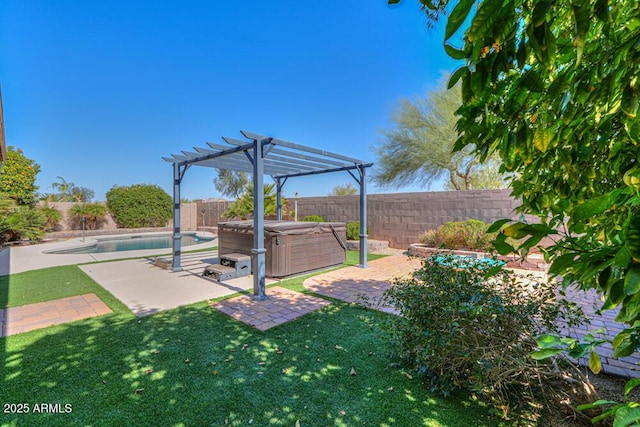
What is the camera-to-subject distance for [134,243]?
49.5ft

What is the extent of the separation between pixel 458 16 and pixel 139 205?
77.5 feet

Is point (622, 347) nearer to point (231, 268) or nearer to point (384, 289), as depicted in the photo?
point (384, 289)

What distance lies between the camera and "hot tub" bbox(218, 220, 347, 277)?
6.63 m

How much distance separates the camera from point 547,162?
4.02 feet

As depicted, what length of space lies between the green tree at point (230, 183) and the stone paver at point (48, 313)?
90.2ft

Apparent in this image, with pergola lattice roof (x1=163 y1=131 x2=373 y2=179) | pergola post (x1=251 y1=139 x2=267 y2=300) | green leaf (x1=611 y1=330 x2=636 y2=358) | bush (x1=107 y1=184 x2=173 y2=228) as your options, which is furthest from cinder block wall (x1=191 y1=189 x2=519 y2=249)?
bush (x1=107 y1=184 x2=173 y2=228)

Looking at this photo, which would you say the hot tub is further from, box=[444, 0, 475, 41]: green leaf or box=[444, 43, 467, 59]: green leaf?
box=[444, 0, 475, 41]: green leaf

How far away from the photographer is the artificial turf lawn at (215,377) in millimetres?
2289

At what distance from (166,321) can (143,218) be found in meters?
→ 19.5

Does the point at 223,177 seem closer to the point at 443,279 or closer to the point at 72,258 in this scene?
the point at 72,258

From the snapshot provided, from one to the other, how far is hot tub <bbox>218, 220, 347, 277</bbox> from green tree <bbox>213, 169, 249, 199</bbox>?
24838 mm

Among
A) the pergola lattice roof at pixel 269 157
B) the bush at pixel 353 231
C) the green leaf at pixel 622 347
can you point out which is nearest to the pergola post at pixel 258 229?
the pergola lattice roof at pixel 269 157

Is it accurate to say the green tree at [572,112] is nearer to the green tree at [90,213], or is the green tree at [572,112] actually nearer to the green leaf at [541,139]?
the green leaf at [541,139]

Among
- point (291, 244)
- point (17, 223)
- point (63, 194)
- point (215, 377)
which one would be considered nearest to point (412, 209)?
point (291, 244)
